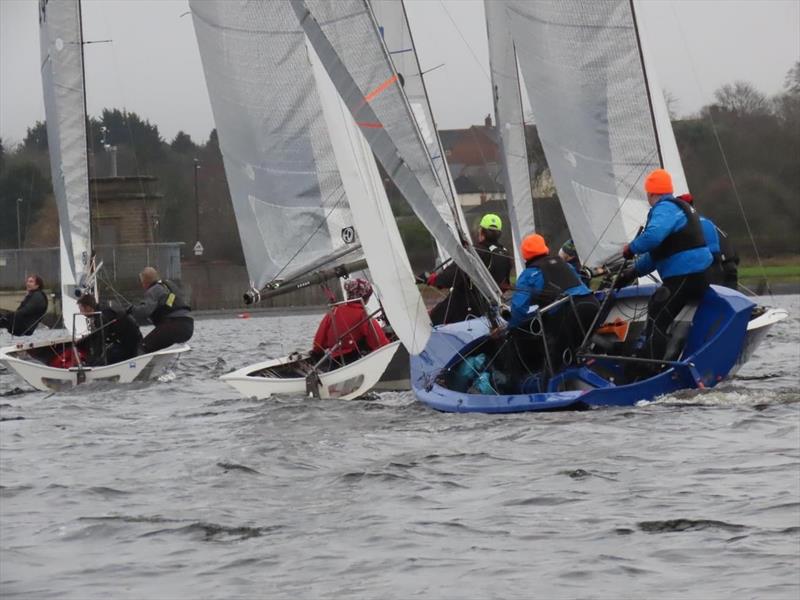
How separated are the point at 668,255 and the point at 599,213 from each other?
438 cm

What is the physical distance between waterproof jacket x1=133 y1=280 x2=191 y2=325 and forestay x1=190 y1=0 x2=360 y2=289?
1.59 metres

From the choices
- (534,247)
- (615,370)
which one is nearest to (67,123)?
(534,247)

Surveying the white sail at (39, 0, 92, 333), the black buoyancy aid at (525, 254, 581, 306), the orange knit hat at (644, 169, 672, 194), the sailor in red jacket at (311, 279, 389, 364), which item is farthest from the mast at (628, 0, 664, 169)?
the white sail at (39, 0, 92, 333)

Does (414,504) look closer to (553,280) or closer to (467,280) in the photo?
(553,280)

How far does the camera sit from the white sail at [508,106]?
22312 millimetres

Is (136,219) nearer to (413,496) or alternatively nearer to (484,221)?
(484,221)

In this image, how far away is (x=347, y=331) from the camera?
571 inches

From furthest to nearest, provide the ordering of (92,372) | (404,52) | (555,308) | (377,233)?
(404,52), (92,372), (377,233), (555,308)

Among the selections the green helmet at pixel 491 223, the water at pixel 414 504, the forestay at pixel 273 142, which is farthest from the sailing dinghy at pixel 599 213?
the forestay at pixel 273 142

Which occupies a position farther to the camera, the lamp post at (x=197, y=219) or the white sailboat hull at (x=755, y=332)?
the lamp post at (x=197, y=219)

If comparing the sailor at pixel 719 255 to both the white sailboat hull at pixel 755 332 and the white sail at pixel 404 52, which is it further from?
the white sail at pixel 404 52

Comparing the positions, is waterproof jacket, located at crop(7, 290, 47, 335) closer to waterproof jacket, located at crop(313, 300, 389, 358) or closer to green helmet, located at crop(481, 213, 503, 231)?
waterproof jacket, located at crop(313, 300, 389, 358)

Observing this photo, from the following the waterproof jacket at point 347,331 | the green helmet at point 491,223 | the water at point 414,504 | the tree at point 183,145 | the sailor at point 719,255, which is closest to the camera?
the water at point 414,504

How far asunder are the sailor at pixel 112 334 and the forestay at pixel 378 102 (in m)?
6.06
